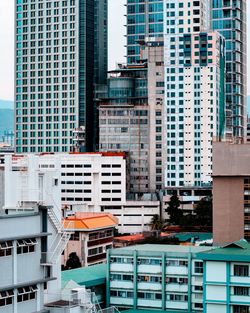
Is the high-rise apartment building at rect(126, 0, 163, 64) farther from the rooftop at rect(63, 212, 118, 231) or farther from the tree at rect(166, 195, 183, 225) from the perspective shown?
the rooftop at rect(63, 212, 118, 231)

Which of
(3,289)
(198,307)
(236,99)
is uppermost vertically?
(236,99)

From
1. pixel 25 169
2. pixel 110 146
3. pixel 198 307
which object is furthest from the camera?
pixel 110 146

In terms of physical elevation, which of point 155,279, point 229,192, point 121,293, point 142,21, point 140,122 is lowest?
point 121,293

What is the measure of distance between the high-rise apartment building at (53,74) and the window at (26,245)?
66.6 metres

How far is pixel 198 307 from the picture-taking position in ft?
99.6

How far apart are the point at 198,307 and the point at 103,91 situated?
1888 inches

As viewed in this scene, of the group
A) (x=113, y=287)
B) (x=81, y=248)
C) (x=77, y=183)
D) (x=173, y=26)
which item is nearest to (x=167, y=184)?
(x=77, y=183)

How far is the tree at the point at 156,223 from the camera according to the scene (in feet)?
201

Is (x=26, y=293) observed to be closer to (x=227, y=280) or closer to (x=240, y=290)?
(x=227, y=280)

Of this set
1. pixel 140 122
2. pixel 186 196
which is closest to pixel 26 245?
pixel 186 196

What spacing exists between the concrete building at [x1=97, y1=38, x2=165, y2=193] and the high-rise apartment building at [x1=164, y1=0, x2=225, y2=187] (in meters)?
3.24

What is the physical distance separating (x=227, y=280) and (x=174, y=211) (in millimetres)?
37850

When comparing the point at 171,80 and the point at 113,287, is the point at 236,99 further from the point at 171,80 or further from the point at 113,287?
the point at 113,287

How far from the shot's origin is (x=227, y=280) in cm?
2584
